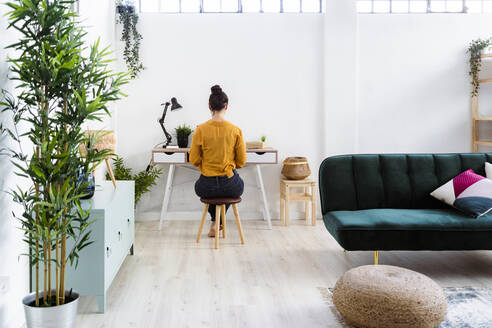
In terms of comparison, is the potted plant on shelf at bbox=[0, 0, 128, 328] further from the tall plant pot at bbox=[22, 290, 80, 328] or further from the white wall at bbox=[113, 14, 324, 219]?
the white wall at bbox=[113, 14, 324, 219]

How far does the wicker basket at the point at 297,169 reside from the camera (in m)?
5.01

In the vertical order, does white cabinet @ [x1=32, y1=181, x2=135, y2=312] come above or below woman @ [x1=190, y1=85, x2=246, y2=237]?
below

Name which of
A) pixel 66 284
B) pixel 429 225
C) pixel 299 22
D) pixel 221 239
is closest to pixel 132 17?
pixel 299 22

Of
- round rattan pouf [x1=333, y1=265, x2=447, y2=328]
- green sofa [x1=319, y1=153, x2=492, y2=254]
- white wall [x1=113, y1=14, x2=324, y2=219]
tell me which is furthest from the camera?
white wall [x1=113, y1=14, x2=324, y2=219]

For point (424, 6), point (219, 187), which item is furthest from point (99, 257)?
point (424, 6)

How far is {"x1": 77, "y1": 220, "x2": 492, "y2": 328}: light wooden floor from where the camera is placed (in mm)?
2615

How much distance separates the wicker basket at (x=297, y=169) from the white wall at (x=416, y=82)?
83 cm

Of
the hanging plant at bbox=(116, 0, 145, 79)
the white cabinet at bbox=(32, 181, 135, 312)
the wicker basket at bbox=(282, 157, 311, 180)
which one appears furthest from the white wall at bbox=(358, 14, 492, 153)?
the white cabinet at bbox=(32, 181, 135, 312)

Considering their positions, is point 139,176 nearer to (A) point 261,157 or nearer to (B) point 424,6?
(A) point 261,157

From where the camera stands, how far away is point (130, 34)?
17.0ft

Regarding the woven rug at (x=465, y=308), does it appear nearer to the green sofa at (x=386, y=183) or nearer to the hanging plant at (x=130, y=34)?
the green sofa at (x=386, y=183)

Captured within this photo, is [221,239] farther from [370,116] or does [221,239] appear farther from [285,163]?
[370,116]

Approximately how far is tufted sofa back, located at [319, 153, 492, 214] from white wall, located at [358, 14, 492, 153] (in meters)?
1.69

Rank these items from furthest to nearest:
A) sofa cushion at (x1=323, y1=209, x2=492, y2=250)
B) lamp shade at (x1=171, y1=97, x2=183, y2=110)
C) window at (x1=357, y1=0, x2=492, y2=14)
Answer: 1. window at (x1=357, y1=0, x2=492, y2=14)
2. lamp shade at (x1=171, y1=97, x2=183, y2=110)
3. sofa cushion at (x1=323, y1=209, x2=492, y2=250)
